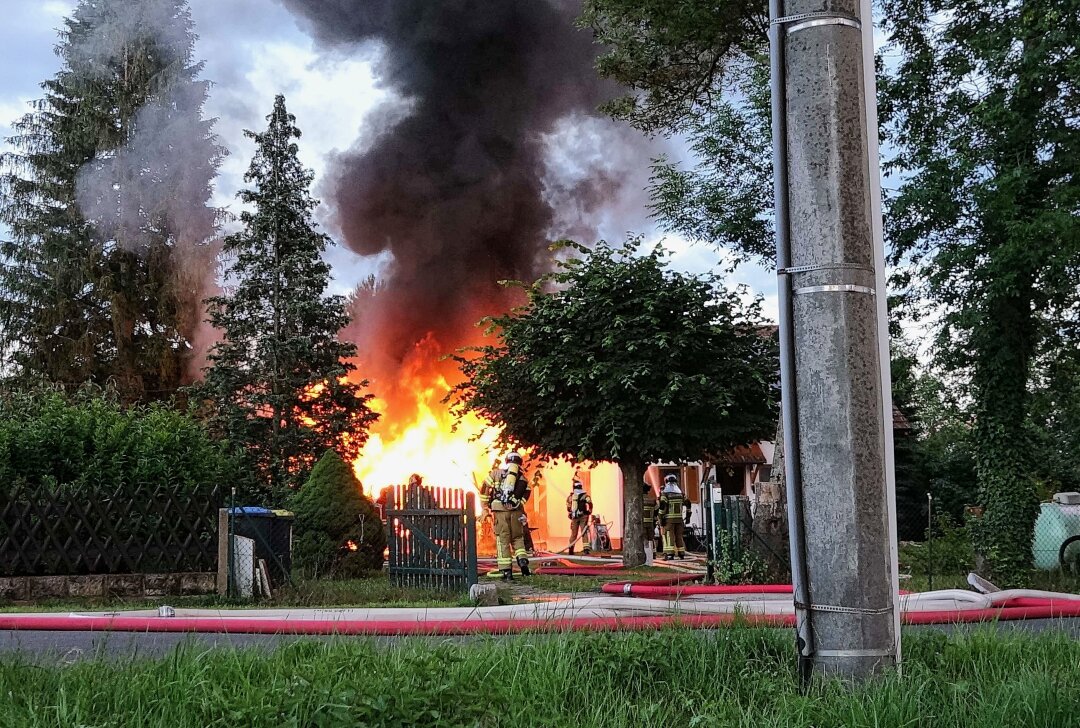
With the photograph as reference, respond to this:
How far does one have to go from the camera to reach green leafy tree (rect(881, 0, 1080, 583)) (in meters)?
13.5

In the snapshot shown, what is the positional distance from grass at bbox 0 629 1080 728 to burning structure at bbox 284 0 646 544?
23387 millimetres

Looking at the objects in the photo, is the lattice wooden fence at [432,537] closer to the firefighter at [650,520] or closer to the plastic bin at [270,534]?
the plastic bin at [270,534]

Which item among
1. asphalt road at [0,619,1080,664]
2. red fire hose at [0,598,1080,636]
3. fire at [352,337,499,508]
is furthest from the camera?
fire at [352,337,499,508]

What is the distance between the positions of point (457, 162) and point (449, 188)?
3.66 feet

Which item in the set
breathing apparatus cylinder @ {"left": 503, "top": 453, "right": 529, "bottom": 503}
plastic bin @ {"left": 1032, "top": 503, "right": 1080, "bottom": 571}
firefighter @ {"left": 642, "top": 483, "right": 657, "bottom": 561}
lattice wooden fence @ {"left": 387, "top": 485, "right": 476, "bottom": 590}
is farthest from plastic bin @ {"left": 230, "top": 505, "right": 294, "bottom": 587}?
plastic bin @ {"left": 1032, "top": 503, "right": 1080, "bottom": 571}

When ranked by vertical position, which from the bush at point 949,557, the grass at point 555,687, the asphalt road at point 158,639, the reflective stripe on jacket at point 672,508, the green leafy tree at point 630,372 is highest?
the green leafy tree at point 630,372

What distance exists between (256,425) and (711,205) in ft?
43.8

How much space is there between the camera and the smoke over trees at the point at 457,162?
32219mm

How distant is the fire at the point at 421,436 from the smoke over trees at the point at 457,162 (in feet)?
2.89

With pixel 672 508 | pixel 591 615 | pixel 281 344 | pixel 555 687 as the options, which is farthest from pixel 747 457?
pixel 555 687

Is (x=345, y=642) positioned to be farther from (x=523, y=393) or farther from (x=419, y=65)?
(x=419, y=65)

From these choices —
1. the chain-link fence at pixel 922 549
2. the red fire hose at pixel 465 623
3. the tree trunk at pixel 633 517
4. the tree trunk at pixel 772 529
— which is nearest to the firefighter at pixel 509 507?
the chain-link fence at pixel 922 549

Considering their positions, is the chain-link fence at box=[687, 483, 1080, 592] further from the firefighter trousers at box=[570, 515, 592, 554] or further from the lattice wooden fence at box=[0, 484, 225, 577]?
the firefighter trousers at box=[570, 515, 592, 554]

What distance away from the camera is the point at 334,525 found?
15789 mm
